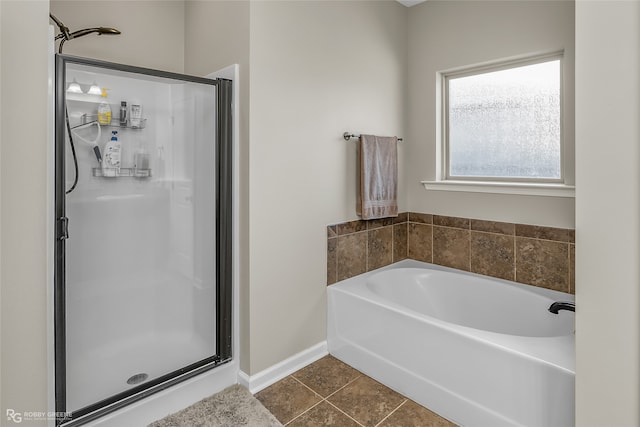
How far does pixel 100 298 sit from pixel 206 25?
1.74 m

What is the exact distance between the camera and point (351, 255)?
2.59 m

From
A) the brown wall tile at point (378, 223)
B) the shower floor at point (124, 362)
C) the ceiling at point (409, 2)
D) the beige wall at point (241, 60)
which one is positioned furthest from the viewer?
the ceiling at point (409, 2)

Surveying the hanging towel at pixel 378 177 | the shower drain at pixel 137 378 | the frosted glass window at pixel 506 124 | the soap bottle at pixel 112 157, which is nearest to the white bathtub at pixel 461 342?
the hanging towel at pixel 378 177

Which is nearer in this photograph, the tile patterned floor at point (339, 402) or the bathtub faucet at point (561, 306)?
the tile patterned floor at point (339, 402)

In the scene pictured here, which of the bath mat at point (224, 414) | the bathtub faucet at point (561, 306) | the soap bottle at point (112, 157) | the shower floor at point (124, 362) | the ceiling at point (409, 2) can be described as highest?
the ceiling at point (409, 2)

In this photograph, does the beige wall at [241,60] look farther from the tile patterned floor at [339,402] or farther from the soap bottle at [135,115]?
the soap bottle at [135,115]

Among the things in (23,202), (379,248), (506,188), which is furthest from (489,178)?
(23,202)

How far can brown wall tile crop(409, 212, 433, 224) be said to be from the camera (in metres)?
2.98

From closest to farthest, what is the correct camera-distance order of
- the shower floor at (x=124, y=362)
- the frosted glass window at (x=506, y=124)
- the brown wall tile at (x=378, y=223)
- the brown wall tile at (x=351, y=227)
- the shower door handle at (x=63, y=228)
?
the shower door handle at (x=63, y=228) → the shower floor at (x=124, y=362) → the frosted glass window at (x=506, y=124) → the brown wall tile at (x=351, y=227) → the brown wall tile at (x=378, y=223)

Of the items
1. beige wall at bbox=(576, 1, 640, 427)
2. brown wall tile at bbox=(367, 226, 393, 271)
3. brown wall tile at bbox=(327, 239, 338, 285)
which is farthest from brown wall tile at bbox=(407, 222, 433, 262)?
beige wall at bbox=(576, 1, 640, 427)

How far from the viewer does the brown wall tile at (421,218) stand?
298 cm

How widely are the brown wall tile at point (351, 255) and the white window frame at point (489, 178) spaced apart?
2.57 ft

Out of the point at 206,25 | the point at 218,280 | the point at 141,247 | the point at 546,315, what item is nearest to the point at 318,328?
the point at 218,280

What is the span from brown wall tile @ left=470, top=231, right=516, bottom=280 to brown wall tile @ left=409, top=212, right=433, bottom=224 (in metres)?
0.36
